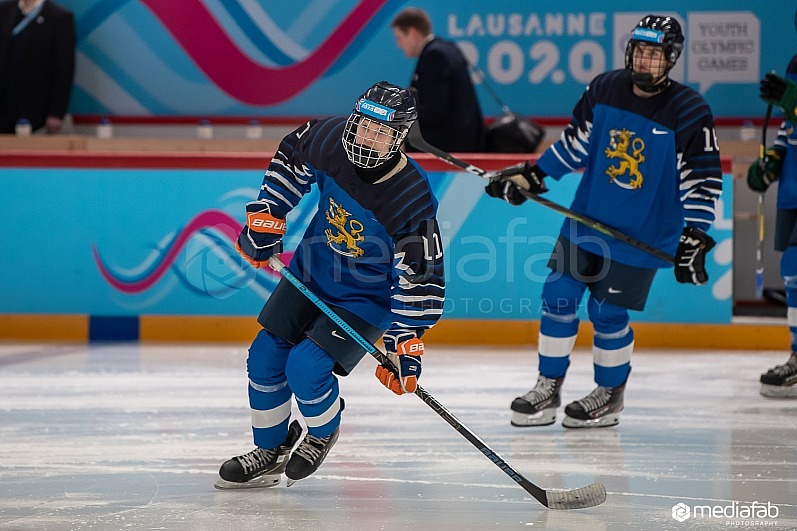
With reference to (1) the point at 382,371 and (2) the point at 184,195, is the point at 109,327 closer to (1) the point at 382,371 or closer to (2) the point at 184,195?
(2) the point at 184,195

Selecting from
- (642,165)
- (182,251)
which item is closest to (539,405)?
(642,165)

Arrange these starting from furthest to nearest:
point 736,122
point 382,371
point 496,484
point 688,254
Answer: point 736,122
point 688,254
point 496,484
point 382,371

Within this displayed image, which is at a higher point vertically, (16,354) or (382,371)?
(382,371)

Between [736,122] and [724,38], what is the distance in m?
0.54

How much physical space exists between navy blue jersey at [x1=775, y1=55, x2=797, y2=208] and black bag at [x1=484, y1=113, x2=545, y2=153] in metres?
1.79

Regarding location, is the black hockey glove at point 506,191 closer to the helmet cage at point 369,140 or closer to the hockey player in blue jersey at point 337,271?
the hockey player in blue jersey at point 337,271

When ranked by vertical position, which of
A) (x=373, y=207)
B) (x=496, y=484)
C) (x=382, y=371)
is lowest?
(x=496, y=484)

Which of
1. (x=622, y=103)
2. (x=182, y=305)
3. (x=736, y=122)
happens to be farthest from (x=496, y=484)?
(x=736, y=122)

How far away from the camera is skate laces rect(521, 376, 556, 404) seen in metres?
3.99

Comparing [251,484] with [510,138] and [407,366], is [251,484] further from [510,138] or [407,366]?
[510,138]

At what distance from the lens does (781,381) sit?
179 inches

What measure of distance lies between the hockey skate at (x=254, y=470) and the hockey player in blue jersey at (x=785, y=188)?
222 centimetres

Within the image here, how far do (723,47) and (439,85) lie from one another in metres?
2.31

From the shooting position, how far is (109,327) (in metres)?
5.71
